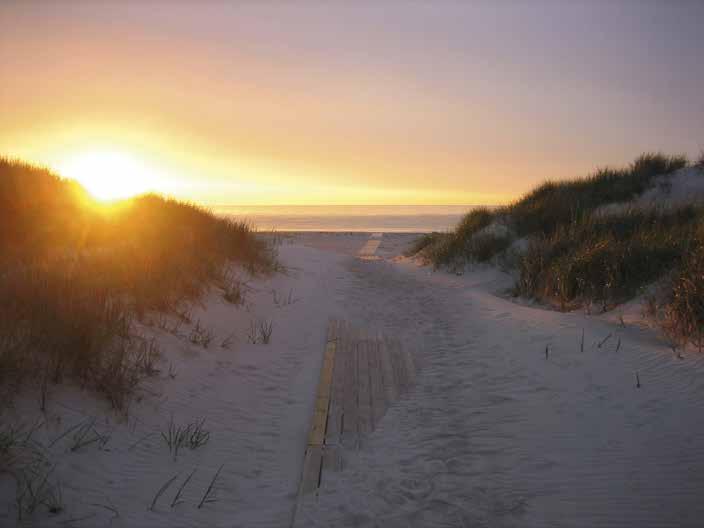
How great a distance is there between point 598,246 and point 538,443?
6.02 meters

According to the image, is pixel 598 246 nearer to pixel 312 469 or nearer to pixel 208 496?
pixel 312 469

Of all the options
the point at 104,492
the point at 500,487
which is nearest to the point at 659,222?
the point at 500,487

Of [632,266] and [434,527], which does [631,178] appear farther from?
[434,527]

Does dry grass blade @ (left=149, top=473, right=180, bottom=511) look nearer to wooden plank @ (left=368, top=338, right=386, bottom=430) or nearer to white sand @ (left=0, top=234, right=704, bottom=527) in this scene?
white sand @ (left=0, top=234, right=704, bottom=527)

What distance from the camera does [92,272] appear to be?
580 centimetres

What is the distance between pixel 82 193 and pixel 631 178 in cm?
1603

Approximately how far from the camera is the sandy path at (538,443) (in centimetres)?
299

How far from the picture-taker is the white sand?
298 centimetres

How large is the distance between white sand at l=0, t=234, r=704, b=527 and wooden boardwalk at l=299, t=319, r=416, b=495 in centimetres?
14

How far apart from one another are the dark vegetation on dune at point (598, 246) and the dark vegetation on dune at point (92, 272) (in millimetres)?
6032

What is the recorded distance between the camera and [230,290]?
8031 mm

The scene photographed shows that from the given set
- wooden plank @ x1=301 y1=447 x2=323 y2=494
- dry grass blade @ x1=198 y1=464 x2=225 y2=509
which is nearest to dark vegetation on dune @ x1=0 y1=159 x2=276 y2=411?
dry grass blade @ x1=198 y1=464 x2=225 y2=509

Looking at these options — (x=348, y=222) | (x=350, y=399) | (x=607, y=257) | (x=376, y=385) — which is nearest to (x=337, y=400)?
(x=350, y=399)

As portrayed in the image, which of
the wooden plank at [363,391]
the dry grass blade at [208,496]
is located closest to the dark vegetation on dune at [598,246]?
the wooden plank at [363,391]
